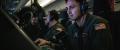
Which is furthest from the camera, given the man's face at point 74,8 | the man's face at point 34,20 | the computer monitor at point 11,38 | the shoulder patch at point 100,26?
the man's face at point 34,20

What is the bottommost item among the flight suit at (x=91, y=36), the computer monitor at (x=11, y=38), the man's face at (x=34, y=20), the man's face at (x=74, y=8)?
the computer monitor at (x=11, y=38)

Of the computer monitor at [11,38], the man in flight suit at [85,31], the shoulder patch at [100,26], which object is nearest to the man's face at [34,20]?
the man in flight suit at [85,31]

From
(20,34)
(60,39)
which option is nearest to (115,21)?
(60,39)

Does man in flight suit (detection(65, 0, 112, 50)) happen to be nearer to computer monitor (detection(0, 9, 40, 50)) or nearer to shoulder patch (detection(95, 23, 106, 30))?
shoulder patch (detection(95, 23, 106, 30))

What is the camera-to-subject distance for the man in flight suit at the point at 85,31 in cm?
221

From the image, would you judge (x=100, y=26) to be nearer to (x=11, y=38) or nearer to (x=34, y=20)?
(x=11, y=38)

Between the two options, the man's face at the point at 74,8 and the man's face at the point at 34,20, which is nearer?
the man's face at the point at 74,8

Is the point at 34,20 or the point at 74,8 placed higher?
the point at 34,20

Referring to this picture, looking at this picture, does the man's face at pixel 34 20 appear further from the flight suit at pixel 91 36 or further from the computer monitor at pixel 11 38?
the computer monitor at pixel 11 38

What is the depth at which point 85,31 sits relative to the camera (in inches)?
91.0

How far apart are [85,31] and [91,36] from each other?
7cm

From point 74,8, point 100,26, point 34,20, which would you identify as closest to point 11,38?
point 100,26

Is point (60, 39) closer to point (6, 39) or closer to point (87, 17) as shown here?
A: point (87, 17)

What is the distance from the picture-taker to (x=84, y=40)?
7.63 feet
